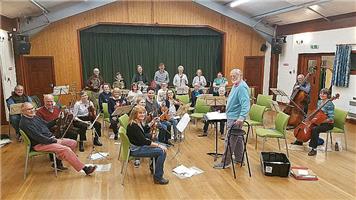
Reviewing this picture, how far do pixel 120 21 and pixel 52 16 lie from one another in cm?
219

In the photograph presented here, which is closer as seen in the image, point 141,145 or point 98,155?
point 141,145

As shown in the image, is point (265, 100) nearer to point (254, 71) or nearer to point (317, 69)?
point (317, 69)

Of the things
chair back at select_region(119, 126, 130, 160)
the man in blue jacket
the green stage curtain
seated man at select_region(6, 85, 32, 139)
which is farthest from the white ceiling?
chair back at select_region(119, 126, 130, 160)

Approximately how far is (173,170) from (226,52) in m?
7.15

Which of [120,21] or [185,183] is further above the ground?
[120,21]

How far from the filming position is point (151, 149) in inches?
159

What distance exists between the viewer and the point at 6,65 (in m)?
7.62

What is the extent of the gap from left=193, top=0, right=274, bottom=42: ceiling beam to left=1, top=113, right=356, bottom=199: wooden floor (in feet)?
21.7

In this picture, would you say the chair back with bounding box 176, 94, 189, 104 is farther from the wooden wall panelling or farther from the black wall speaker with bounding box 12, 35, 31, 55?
the black wall speaker with bounding box 12, 35, 31, 55

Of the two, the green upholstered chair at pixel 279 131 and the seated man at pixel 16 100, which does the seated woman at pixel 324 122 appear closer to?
the green upholstered chair at pixel 279 131

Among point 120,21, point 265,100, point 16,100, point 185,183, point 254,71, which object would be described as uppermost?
point 120,21

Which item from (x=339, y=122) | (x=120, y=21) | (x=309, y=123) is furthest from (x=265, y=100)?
(x=120, y=21)

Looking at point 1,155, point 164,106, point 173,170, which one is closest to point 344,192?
point 173,170

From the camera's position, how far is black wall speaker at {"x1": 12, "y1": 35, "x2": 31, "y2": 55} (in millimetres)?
7977
